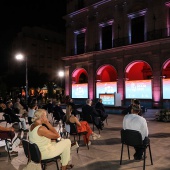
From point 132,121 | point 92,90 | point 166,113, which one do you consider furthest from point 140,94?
point 132,121

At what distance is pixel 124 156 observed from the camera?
255 inches

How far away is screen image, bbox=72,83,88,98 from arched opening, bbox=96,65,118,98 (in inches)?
74.7

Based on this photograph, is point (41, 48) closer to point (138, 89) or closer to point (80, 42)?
point (80, 42)

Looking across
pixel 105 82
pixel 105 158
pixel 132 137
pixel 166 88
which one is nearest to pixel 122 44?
pixel 105 82

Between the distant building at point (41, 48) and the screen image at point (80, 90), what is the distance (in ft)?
72.6

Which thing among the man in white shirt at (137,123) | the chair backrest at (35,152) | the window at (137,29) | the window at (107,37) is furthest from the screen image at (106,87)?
the chair backrest at (35,152)

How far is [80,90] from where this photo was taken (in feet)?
90.6

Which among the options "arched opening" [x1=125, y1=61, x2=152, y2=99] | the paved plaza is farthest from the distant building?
the paved plaza

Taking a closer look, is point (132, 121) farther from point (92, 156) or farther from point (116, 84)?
point (116, 84)

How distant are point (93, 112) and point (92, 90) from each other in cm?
1569

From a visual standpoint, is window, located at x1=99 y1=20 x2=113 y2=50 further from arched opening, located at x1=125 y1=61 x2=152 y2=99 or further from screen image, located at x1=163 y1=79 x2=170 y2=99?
screen image, located at x1=163 y1=79 x2=170 y2=99

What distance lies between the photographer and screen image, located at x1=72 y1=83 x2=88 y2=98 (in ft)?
88.4

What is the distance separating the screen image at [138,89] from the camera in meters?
21.2

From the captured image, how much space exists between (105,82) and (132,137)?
19.6 m
